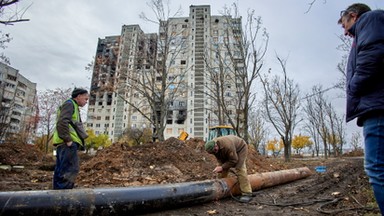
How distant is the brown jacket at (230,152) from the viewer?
4.93 metres

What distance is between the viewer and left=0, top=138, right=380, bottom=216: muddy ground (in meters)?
3.88

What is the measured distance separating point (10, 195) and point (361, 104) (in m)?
3.61

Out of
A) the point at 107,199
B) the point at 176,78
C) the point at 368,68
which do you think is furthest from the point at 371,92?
the point at 176,78

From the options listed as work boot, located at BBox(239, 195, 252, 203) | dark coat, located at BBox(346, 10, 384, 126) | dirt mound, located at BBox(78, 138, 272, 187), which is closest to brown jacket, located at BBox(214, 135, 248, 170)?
work boot, located at BBox(239, 195, 252, 203)

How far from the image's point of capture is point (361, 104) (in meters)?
1.83

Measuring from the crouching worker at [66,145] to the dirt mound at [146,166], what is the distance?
2.75 metres

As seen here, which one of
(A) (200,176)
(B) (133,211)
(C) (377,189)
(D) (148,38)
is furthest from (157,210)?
(D) (148,38)

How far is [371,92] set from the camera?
1786 mm

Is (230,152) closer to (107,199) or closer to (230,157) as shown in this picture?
(230,157)

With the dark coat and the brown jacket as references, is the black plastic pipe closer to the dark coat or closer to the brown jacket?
the brown jacket

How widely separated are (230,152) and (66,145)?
3.13 metres

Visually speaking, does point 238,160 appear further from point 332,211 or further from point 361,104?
point 361,104

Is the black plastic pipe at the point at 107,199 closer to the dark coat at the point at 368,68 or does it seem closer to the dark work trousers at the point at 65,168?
the dark work trousers at the point at 65,168

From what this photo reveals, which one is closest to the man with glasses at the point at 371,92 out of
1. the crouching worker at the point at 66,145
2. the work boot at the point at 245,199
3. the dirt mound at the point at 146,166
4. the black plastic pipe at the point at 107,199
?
the black plastic pipe at the point at 107,199
